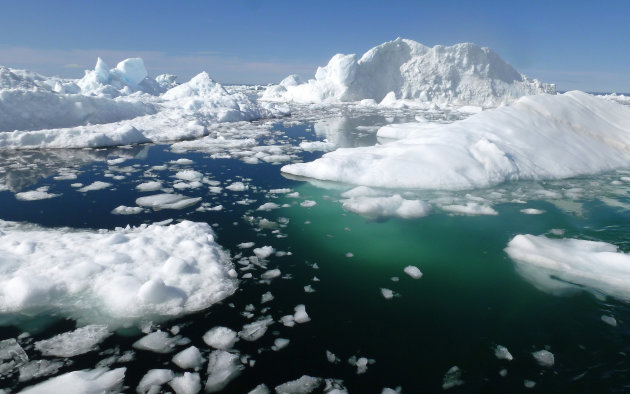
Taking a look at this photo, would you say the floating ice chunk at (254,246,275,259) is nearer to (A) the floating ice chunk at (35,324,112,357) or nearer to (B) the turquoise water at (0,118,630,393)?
(B) the turquoise water at (0,118,630,393)

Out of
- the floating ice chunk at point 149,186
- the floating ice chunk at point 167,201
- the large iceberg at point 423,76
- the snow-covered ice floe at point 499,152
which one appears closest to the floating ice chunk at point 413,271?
the snow-covered ice floe at point 499,152

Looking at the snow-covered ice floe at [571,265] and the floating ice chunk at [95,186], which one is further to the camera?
the floating ice chunk at [95,186]

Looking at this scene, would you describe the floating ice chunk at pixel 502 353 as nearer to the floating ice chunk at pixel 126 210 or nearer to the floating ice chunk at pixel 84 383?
the floating ice chunk at pixel 84 383

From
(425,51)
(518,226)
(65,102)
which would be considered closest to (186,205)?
(518,226)

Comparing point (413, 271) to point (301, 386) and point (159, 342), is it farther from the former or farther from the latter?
point (159, 342)

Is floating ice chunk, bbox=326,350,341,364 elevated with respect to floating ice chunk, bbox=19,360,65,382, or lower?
lower

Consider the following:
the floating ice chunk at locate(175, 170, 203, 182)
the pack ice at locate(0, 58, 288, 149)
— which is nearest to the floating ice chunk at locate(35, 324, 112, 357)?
the floating ice chunk at locate(175, 170, 203, 182)
